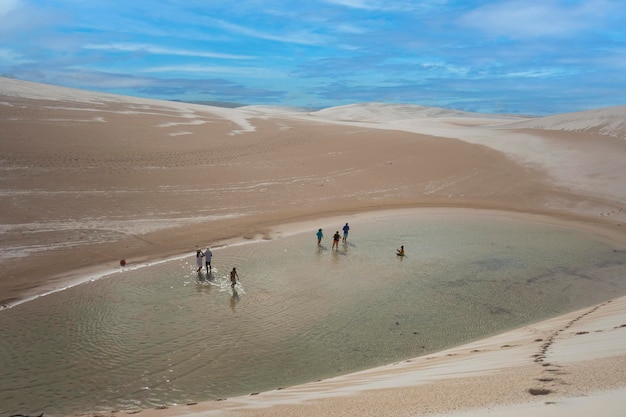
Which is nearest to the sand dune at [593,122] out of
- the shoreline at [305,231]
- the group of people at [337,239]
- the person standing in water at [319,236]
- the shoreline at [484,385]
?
the shoreline at [305,231]

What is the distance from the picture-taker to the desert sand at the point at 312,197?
659 cm

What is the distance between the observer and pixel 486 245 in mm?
19578

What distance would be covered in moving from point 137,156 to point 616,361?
27849 millimetres

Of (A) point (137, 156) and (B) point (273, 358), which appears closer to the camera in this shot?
(B) point (273, 358)

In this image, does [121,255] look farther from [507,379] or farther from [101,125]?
[101,125]

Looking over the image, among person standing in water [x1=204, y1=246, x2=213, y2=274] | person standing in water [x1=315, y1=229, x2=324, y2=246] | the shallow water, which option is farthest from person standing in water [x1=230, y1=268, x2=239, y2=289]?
person standing in water [x1=315, y1=229, x2=324, y2=246]

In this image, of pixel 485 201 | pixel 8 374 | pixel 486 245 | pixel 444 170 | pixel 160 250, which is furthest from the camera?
pixel 444 170

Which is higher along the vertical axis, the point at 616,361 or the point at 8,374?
the point at 616,361

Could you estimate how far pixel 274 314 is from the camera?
1288 cm

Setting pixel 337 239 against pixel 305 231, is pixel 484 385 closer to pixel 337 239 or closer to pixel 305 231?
pixel 337 239

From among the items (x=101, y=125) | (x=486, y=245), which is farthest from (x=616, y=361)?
(x=101, y=125)

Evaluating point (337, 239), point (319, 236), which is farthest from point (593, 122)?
point (319, 236)

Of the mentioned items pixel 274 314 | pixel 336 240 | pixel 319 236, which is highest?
pixel 319 236

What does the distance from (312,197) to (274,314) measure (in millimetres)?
13943
